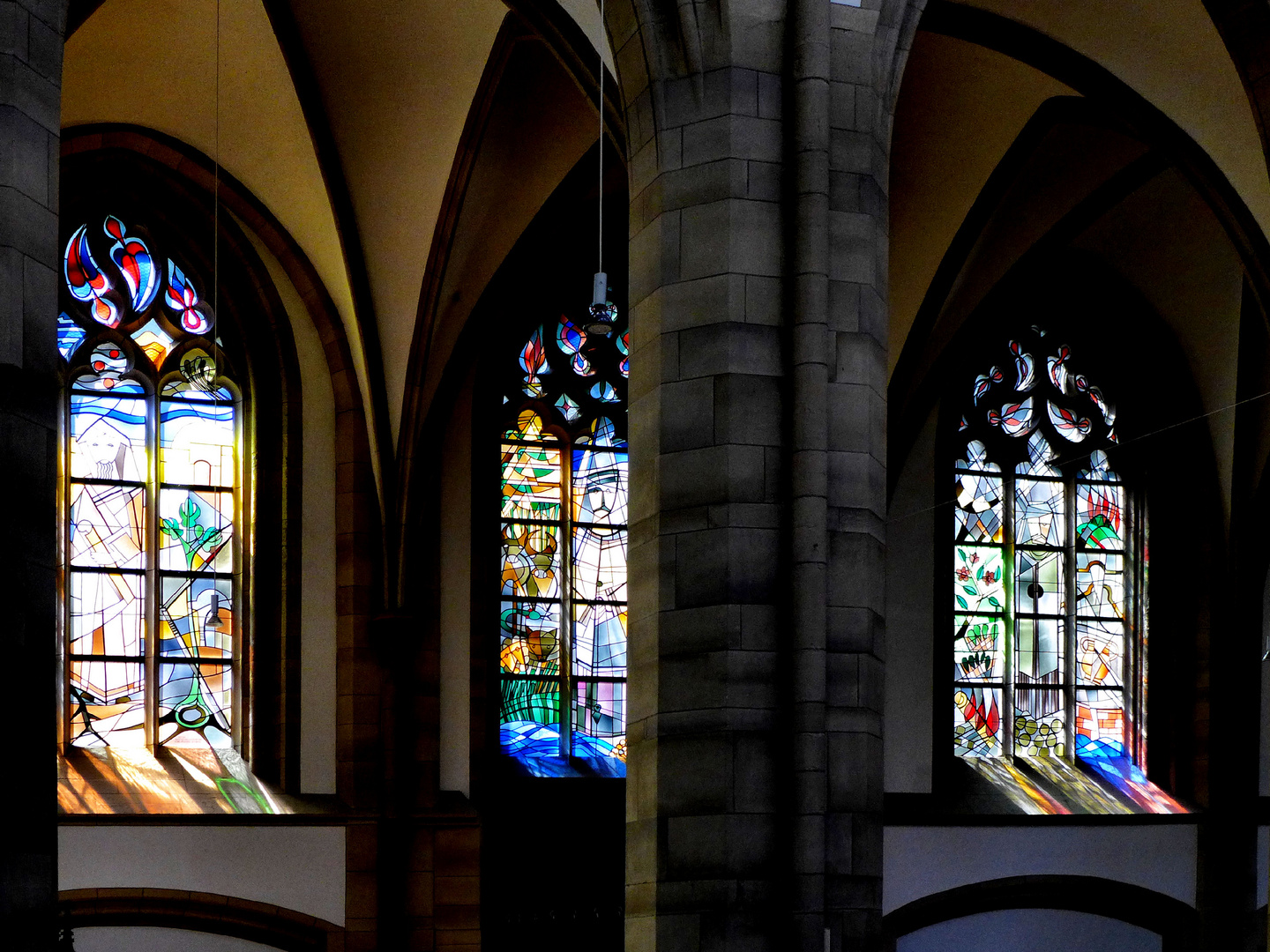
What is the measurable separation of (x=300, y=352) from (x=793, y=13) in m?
8.42

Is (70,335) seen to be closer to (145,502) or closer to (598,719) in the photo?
(145,502)

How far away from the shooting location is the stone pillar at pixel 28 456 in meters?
6.09

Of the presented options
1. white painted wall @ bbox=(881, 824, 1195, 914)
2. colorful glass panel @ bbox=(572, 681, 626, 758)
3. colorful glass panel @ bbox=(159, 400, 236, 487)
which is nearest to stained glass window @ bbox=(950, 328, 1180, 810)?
white painted wall @ bbox=(881, 824, 1195, 914)

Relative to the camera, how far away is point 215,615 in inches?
628

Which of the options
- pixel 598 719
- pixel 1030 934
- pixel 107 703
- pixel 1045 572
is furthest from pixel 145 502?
pixel 1030 934

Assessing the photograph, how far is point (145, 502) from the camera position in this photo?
15812 mm

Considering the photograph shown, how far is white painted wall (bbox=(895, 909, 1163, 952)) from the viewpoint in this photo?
1734cm

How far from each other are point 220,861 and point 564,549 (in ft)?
14.3

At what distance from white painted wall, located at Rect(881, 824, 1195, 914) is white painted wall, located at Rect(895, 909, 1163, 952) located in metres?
0.41

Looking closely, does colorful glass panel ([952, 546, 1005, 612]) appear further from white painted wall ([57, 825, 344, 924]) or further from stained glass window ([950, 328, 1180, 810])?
white painted wall ([57, 825, 344, 924])

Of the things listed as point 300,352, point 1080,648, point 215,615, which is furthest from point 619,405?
point 1080,648

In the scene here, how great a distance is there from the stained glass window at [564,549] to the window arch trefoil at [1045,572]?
371cm

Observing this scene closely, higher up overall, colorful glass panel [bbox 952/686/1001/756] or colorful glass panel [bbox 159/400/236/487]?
colorful glass panel [bbox 159/400/236/487]

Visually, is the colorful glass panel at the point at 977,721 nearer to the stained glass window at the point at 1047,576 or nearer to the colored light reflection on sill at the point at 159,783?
the stained glass window at the point at 1047,576
